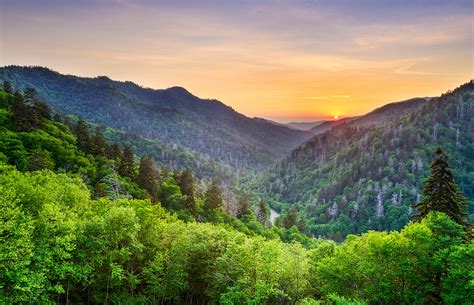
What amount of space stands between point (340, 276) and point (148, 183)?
6761 centimetres

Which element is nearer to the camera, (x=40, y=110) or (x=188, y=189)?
(x=40, y=110)

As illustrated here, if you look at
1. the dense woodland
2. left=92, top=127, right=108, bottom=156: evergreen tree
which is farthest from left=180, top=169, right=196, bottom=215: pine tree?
the dense woodland

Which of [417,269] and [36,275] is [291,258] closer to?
[417,269]

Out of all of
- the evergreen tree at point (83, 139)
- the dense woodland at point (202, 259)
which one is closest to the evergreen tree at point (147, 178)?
the evergreen tree at point (83, 139)

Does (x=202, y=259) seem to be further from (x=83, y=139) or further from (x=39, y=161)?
(x=83, y=139)

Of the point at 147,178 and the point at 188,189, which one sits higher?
the point at 147,178

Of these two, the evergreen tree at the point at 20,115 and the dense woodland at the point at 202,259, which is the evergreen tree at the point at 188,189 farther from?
the dense woodland at the point at 202,259

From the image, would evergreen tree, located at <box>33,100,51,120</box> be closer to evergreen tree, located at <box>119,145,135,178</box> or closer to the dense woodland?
evergreen tree, located at <box>119,145,135,178</box>

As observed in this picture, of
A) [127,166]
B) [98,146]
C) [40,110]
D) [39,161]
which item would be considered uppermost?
[40,110]

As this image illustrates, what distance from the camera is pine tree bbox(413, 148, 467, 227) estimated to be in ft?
136

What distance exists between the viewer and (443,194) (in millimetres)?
41875

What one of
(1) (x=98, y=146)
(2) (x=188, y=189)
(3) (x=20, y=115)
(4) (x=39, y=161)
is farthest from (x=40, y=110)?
(2) (x=188, y=189)

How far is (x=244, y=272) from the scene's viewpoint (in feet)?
125

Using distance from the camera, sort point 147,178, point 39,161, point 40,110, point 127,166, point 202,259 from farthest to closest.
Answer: point 40,110, point 127,166, point 147,178, point 39,161, point 202,259
